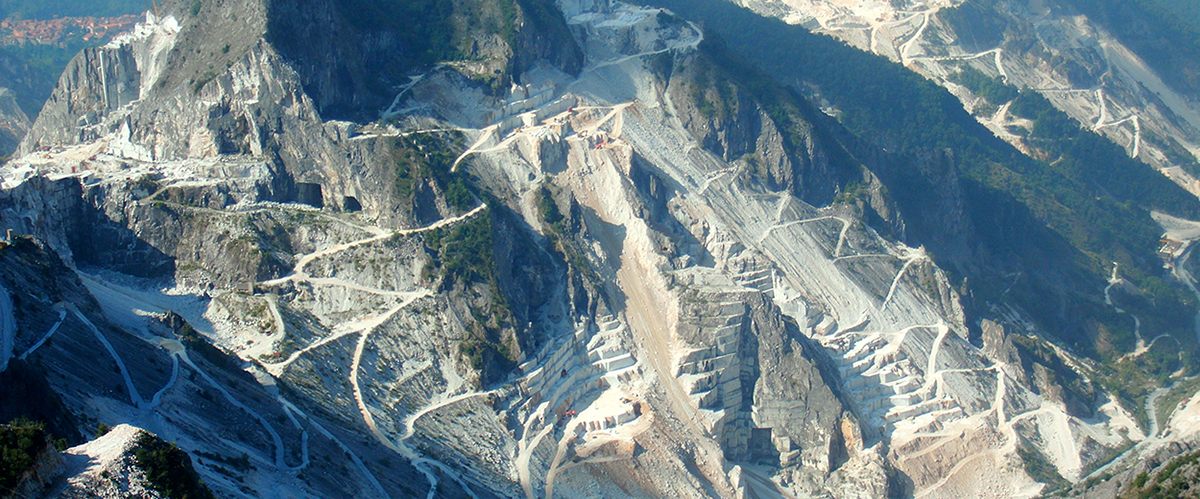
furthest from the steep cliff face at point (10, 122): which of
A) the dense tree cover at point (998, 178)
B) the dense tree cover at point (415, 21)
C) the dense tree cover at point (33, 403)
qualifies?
the dense tree cover at point (33, 403)

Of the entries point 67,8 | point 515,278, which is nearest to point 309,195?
point 515,278

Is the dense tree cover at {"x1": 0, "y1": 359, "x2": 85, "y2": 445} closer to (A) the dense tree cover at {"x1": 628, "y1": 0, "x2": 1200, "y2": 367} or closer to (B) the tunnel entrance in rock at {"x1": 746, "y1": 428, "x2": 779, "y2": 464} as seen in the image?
(B) the tunnel entrance in rock at {"x1": 746, "y1": 428, "x2": 779, "y2": 464}

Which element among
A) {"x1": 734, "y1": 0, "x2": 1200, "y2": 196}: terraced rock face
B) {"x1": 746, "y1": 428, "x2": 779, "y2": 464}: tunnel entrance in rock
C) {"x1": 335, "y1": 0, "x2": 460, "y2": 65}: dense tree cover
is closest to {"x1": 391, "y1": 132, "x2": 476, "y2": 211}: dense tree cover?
{"x1": 335, "y1": 0, "x2": 460, "y2": 65}: dense tree cover

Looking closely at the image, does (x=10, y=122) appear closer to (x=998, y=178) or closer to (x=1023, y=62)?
(x=998, y=178)

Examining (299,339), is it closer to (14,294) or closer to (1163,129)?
(14,294)

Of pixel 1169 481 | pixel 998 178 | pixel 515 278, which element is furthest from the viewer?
pixel 998 178

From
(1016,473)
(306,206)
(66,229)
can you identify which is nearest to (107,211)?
(66,229)

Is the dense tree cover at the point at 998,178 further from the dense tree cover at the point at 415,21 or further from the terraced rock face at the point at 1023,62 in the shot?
the dense tree cover at the point at 415,21
